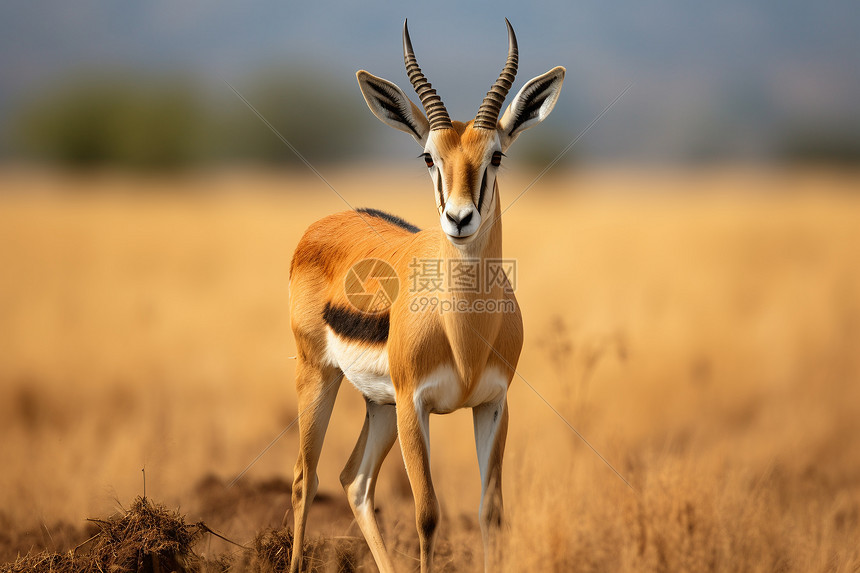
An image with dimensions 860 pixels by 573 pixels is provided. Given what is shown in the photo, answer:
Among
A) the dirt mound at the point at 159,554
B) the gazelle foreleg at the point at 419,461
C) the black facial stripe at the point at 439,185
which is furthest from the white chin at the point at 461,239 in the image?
the dirt mound at the point at 159,554

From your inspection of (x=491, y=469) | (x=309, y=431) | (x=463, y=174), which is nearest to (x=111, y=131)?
(x=309, y=431)

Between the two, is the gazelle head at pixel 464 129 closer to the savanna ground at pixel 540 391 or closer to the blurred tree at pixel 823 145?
the savanna ground at pixel 540 391

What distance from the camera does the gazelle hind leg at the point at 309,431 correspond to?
6.89 m

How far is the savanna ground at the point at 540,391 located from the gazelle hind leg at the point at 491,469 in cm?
17

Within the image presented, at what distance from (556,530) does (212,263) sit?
18402 millimetres

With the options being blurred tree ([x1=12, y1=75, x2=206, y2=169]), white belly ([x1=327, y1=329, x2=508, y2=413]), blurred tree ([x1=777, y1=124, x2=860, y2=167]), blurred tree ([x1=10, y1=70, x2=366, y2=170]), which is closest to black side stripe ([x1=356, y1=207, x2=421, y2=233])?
white belly ([x1=327, y1=329, x2=508, y2=413])

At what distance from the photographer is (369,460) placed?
22.9 ft

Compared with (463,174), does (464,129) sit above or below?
above

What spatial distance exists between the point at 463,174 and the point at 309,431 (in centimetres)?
296

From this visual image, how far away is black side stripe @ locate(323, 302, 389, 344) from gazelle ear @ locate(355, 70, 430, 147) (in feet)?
4.81

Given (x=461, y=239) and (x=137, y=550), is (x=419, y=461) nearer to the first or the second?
(x=461, y=239)

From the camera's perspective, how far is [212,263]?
2267 centimetres

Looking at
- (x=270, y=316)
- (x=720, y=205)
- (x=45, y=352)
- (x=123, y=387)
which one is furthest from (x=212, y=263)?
(x=720, y=205)

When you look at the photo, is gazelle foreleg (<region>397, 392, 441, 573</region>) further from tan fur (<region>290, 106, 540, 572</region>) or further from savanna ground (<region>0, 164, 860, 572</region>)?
savanna ground (<region>0, 164, 860, 572</region>)
